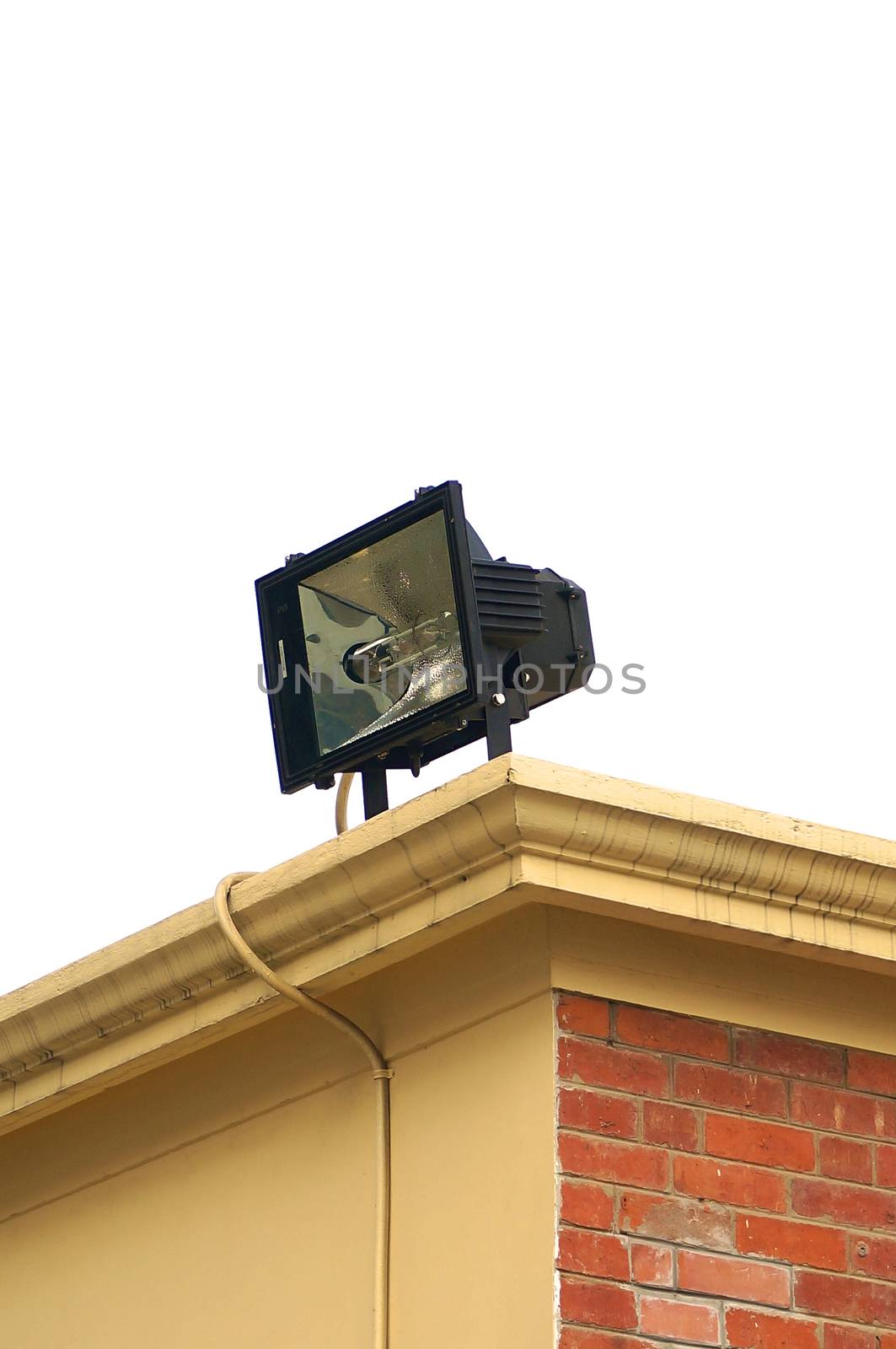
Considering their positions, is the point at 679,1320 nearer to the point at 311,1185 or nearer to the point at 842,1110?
the point at 842,1110

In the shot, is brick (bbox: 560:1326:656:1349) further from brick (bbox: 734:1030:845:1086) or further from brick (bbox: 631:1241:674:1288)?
brick (bbox: 734:1030:845:1086)

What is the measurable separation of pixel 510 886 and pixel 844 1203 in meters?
0.85

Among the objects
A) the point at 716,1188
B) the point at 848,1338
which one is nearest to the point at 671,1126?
the point at 716,1188

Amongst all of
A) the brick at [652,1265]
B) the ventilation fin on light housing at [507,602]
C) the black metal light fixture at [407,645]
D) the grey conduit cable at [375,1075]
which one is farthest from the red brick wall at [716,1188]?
the ventilation fin on light housing at [507,602]

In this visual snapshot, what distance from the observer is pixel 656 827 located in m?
3.66

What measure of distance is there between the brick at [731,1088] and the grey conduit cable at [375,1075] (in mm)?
560

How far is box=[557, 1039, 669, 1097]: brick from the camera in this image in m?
3.70

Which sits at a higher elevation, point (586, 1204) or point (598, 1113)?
A: point (598, 1113)

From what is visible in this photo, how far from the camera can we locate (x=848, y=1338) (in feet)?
12.2

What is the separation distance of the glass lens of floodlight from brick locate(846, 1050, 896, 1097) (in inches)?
39.2

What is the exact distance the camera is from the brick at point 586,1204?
3.58 meters

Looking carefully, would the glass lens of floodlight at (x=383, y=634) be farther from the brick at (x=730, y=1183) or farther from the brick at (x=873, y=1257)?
the brick at (x=873, y=1257)

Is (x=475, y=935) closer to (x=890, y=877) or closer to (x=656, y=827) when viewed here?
(x=656, y=827)

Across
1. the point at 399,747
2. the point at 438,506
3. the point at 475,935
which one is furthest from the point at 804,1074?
the point at 438,506
